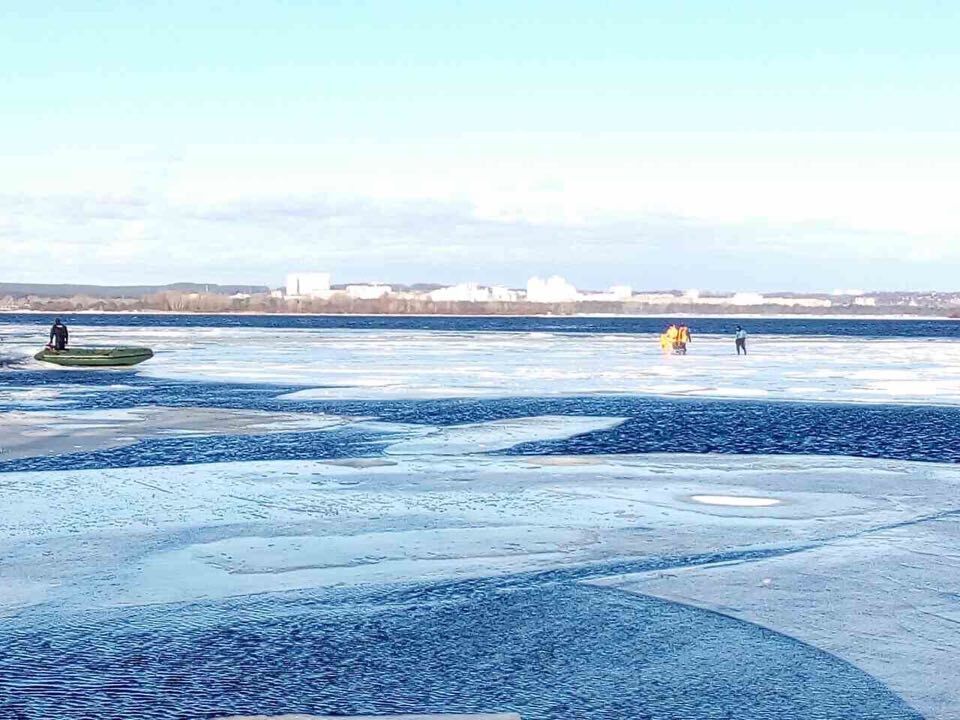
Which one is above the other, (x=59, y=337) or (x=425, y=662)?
(x=59, y=337)

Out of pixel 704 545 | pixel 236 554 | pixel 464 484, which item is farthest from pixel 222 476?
pixel 704 545

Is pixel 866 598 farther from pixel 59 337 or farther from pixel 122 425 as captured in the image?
pixel 59 337

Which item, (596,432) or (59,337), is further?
(59,337)

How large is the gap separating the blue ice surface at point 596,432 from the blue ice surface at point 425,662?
8.35 meters

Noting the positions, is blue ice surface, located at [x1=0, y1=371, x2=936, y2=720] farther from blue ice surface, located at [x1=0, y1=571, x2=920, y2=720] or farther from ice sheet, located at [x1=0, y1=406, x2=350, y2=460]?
ice sheet, located at [x1=0, y1=406, x2=350, y2=460]

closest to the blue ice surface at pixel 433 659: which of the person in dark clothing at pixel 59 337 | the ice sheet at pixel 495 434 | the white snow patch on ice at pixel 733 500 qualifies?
the white snow patch on ice at pixel 733 500

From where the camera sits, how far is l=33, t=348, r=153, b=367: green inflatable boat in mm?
40375

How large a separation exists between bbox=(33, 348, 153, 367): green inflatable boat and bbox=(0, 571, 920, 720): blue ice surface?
33818 mm

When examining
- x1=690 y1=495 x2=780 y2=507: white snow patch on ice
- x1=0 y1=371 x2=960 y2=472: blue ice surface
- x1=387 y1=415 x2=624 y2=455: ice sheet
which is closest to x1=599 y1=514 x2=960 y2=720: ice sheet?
x1=690 y1=495 x2=780 y2=507: white snow patch on ice

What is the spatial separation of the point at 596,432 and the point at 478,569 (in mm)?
11123

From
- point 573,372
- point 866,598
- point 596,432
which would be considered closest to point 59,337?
point 573,372

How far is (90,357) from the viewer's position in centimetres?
4053

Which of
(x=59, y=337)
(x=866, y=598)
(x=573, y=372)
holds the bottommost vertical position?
(x=573, y=372)

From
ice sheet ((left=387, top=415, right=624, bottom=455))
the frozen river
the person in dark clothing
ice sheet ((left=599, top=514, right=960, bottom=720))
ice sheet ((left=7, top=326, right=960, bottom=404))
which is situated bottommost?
ice sheet ((left=7, top=326, right=960, bottom=404))
